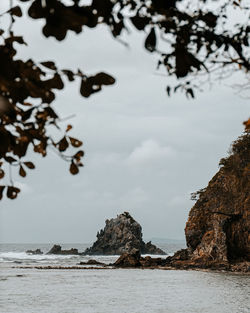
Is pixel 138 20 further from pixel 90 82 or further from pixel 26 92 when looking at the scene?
pixel 26 92

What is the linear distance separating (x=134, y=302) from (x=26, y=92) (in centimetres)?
1981

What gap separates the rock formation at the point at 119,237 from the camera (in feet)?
258

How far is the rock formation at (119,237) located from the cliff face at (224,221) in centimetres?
3206

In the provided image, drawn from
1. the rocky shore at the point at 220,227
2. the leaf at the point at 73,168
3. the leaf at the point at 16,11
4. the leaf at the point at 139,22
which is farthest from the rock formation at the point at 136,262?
the leaf at the point at 139,22

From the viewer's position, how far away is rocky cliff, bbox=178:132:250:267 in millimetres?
40184

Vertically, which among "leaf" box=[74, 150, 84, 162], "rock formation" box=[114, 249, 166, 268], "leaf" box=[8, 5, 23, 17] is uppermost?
"leaf" box=[8, 5, 23, 17]

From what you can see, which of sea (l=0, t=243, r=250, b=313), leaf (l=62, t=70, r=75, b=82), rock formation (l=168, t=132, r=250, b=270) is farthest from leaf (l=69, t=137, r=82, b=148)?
rock formation (l=168, t=132, r=250, b=270)

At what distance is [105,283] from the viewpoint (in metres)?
29.5

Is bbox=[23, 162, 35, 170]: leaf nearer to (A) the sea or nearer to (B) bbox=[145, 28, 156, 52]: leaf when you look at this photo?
(B) bbox=[145, 28, 156, 52]: leaf

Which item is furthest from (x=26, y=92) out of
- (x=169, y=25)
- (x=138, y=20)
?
(x=169, y=25)

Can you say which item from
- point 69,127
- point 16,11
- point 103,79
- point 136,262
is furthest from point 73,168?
point 136,262

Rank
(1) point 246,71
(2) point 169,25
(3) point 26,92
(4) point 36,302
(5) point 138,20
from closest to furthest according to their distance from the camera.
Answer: (3) point 26,92, (5) point 138,20, (2) point 169,25, (1) point 246,71, (4) point 36,302

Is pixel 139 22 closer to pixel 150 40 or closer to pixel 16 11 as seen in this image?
pixel 150 40

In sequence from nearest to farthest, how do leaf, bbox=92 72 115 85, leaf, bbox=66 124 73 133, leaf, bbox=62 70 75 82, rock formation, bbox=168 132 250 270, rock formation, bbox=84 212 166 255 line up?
leaf, bbox=92 72 115 85 < leaf, bbox=62 70 75 82 < leaf, bbox=66 124 73 133 < rock formation, bbox=168 132 250 270 < rock formation, bbox=84 212 166 255
